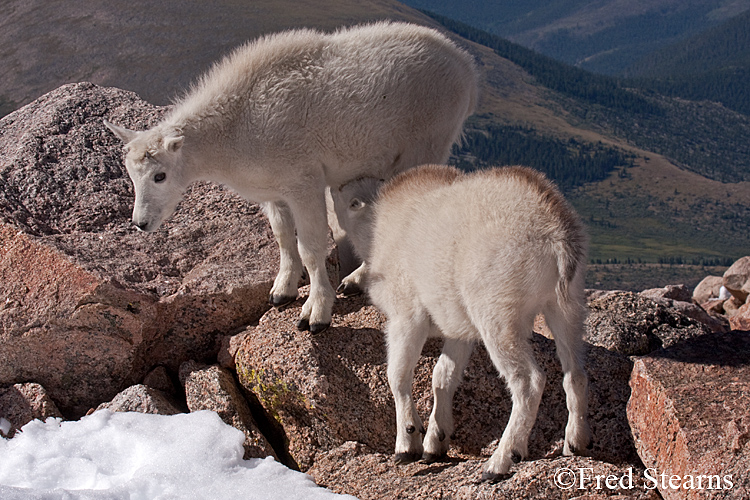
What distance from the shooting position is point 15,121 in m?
10.3

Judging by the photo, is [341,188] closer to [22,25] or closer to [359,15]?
[22,25]

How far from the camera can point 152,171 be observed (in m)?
6.90

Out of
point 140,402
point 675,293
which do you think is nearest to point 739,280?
point 675,293

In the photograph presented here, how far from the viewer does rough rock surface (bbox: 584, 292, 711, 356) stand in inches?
306

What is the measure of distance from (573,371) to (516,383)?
625 mm

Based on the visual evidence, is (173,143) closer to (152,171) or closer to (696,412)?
(152,171)

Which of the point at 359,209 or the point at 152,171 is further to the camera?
the point at 359,209

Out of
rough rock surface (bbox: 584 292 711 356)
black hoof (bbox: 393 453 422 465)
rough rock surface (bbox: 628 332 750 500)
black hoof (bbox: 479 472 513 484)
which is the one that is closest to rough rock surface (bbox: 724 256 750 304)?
rough rock surface (bbox: 584 292 711 356)

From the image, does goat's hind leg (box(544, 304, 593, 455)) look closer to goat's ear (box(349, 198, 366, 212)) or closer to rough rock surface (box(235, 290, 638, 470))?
rough rock surface (box(235, 290, 638, 470))

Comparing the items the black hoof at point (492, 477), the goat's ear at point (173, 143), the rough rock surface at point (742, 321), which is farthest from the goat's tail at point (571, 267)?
the rough rock surface at point (742, 321)

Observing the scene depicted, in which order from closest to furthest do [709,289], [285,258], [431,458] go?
[431,458] → [285,258] → [709,289]

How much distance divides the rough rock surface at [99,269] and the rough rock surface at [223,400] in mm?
654

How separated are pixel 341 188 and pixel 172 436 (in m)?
3.03

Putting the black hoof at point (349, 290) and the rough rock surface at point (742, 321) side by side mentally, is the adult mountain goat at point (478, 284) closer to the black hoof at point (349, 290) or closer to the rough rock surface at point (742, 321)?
the black hoof at point (349, 290)
